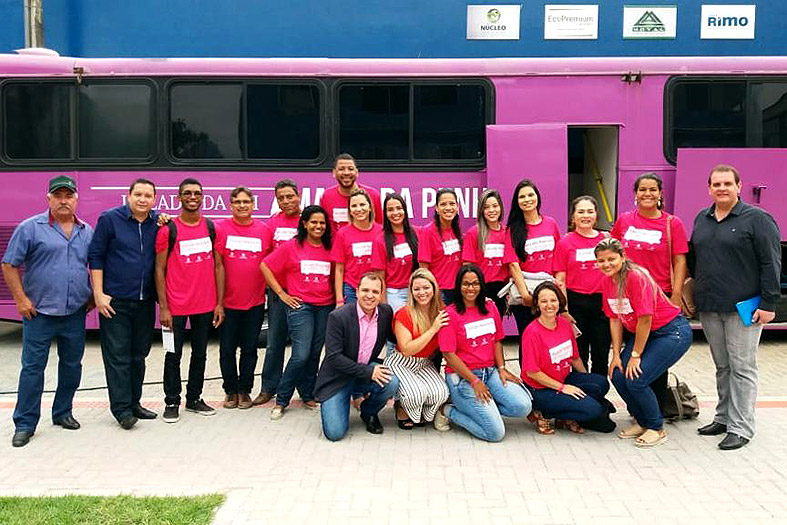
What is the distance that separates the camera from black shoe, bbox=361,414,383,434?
504 cm

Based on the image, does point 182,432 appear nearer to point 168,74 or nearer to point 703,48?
point 168,74

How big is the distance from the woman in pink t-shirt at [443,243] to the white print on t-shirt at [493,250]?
0.26m

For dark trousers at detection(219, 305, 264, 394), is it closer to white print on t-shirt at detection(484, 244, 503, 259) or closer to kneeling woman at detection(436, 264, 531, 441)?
kneeling woman at detection(436, 264, 531, 441)

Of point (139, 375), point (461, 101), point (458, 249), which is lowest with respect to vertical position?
point (139, 375)

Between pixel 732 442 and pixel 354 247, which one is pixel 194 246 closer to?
pixel 354 247

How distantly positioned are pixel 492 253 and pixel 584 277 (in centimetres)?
68

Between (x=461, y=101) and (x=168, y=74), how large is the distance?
10.4ft

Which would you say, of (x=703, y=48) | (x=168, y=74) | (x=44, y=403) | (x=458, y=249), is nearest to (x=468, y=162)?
(x=458, y=249)

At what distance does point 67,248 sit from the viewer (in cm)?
495

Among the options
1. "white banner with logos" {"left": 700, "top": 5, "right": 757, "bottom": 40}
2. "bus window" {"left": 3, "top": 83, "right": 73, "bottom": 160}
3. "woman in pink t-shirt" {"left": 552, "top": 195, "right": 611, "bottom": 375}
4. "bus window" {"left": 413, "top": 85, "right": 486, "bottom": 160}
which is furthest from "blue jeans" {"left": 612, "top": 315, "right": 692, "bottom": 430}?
"white banner with logos" {"left": 700, "top": 5, "right": 757, "bottom": 40}

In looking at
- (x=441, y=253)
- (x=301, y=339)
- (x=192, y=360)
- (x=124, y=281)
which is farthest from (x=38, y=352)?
(x=441, y=253)

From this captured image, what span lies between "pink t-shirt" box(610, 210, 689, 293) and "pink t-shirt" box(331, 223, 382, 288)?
6.02 feet

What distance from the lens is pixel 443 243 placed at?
220 inches

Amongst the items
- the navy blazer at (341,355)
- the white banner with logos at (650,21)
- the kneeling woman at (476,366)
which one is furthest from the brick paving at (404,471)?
the white banner with logos at (650,21)
